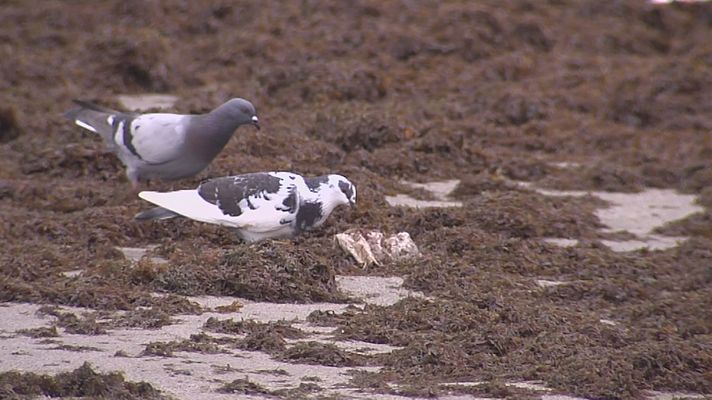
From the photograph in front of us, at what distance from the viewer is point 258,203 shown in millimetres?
7008

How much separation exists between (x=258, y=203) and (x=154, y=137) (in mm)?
1347

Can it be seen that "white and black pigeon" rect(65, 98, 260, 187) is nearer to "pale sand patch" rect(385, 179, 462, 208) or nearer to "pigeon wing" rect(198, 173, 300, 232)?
"pigeon wing" rect(198, 173, 300, 232)

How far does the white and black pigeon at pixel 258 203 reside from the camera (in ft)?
23.1

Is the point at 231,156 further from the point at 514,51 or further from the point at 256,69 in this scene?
the point at 514,51

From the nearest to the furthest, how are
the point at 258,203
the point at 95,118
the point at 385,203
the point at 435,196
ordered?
1. the point at 258,203
2. the point at 385,203
3. the point at 95,118
4. the point at 435,196

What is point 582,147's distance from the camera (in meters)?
11.1

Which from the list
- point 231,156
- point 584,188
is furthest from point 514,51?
point 231,156

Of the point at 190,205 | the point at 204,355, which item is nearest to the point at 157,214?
the point at 190,205

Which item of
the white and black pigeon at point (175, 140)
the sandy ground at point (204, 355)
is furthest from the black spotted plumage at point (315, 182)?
the white and black pigeon at point (175, 140)

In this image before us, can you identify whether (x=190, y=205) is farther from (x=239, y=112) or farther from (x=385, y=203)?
(x=385, y=203)

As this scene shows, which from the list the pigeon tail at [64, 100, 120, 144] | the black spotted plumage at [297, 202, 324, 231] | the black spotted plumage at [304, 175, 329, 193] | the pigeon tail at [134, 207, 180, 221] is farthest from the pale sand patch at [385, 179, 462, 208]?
the pigeon tail at [64, 100, 120, 144]

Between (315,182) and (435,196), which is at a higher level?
(315,182)

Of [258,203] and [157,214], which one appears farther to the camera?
[157,214]

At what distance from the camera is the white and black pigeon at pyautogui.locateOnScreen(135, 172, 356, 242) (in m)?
7.04
